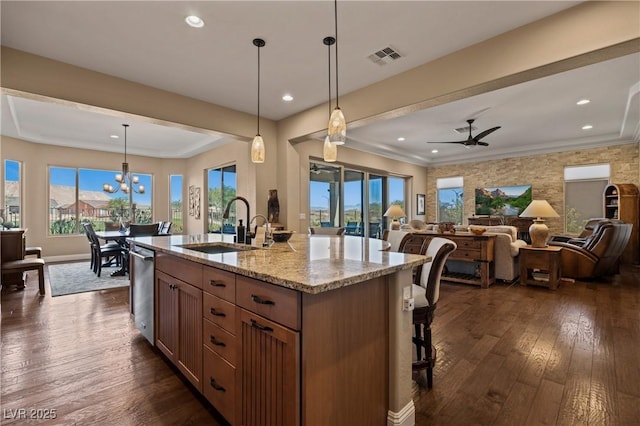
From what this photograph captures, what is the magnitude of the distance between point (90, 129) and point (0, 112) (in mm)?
1343

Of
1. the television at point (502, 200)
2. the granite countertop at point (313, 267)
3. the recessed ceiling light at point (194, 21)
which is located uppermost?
the recessed ceiling light at point (194, 21)

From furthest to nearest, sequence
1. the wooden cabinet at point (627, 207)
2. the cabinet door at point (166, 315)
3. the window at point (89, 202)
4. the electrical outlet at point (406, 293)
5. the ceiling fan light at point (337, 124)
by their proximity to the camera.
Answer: the window at point (89, 202) → the wooden cabinet at point (627, 207) → the ceiling fan light at point (337, 124) → the cabinet door at point (166, 315) → the electrical outlet at point (406, 293)

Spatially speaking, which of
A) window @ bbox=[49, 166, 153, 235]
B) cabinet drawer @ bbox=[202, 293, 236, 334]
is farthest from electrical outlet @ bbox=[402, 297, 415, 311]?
window @ bbox=[49, 166, 153, 235]

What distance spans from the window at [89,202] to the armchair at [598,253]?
9448 mm

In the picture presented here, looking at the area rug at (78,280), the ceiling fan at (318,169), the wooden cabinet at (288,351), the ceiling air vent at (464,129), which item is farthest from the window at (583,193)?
the area rug at (78,280)

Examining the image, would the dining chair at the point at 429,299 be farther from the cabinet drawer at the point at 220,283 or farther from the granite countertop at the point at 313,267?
the cabinet drawer at the point at 220,283

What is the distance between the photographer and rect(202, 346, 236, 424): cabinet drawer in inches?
61.5

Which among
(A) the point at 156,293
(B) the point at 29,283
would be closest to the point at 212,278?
(A) the point at 156,293

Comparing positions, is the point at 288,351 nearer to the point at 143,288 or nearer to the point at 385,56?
the point at 143,288

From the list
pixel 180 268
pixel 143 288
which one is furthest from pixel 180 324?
pixel 143 288

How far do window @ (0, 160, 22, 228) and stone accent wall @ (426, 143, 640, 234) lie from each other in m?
11.0

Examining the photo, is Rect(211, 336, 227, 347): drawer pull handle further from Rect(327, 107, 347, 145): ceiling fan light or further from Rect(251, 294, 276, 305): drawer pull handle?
Rect(327, 107, 347, 145): ceiling fan light

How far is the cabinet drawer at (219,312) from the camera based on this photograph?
5.14 ft

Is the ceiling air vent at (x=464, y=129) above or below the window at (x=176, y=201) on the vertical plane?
above
